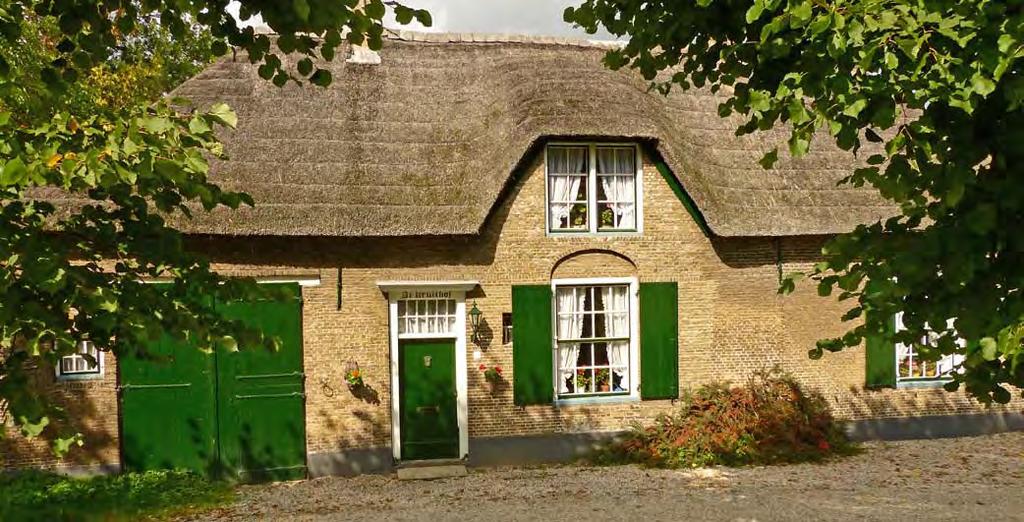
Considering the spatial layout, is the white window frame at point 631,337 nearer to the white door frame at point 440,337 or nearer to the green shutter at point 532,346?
the green shutter at point 532,346

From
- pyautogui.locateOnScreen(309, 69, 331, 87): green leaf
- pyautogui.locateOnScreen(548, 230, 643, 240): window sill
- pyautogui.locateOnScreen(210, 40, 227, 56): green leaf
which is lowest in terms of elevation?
pyautogui.locateOnScreen(548, 230, 643, 240): window sill

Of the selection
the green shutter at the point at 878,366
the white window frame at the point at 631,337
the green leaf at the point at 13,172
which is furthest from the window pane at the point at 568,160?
the green leaf at the point at 13,172

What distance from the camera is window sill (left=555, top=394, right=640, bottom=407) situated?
34.3 ft

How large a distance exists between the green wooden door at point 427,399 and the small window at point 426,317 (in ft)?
0.47

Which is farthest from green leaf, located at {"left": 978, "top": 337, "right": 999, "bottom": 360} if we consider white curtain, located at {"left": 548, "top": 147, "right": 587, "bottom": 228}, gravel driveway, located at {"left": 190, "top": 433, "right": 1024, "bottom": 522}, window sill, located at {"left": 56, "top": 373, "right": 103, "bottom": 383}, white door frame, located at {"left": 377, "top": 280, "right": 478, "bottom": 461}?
window sill, located at {"left": 56, "top": 373, "right": 103, "bottom": 383}

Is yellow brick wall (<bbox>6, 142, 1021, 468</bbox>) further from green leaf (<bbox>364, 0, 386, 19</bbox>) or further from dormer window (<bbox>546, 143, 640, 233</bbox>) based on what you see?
green leaf (<bbox>364, 0, 386, 19</bbox>)

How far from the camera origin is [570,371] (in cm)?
1055

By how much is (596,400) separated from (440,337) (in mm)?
2361

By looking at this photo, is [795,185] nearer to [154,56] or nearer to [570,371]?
[570,371]

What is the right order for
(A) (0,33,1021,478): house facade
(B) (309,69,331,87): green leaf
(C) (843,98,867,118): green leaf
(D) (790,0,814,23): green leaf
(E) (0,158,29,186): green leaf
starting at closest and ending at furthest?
(E) (0,158,29,186): green leaf < (C) (843,98,867,118): green leaf < (D) (790,0,814,23): green leaf < (B) (309,69,331,87): green leaf < (A) (0,33,1021,478): house facade

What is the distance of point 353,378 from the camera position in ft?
31.8

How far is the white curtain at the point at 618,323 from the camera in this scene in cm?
1062

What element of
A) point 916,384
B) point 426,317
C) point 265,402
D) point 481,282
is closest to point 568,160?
point 481,282

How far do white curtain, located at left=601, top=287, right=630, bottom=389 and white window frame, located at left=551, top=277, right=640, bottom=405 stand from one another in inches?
2.8
